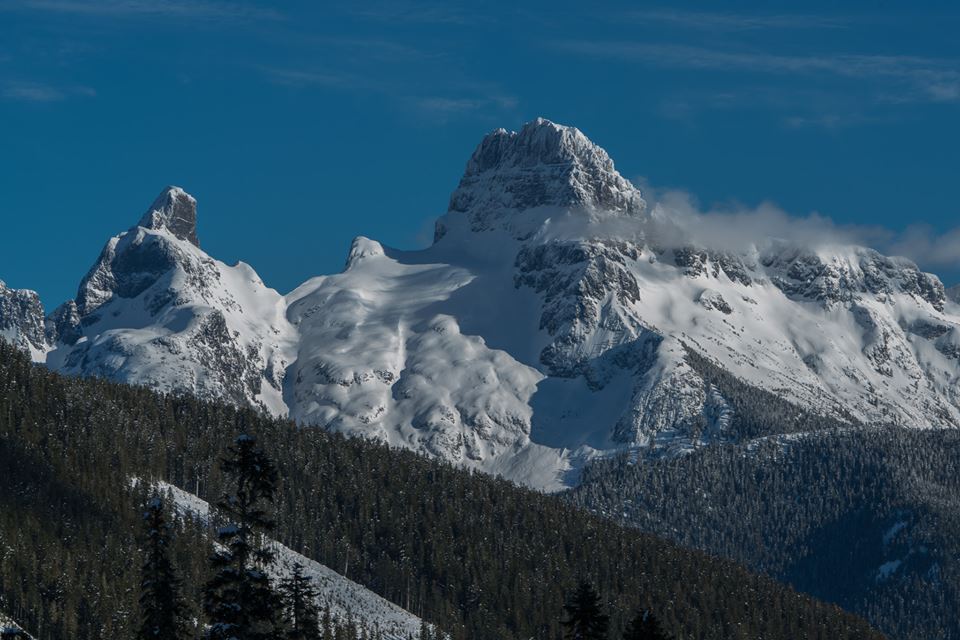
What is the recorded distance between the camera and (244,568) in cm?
7075

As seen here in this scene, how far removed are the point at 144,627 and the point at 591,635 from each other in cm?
2012

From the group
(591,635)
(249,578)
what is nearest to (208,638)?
(249,578)

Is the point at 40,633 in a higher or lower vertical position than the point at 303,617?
higher

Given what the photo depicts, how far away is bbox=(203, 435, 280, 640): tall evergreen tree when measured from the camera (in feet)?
228

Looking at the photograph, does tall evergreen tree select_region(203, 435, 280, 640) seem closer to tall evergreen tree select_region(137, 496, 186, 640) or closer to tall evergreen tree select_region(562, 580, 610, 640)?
tall evergreen tree select_region(137, 496, 186, 640)

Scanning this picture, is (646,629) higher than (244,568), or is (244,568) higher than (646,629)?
(244,568)

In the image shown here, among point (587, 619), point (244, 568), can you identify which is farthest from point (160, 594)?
point (587, 619)

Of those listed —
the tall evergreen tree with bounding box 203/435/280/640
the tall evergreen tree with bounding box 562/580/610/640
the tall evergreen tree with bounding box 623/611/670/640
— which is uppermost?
the tall evergreen tree with bounding box 203/435/280/640

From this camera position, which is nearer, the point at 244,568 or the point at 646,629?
the point at 244,568

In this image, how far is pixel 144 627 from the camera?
7756 centimetres

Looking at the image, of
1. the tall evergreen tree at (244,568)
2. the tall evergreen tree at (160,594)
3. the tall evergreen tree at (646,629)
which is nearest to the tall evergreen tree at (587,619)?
the tall evergreen tree at (646,629)

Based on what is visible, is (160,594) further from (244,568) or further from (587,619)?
(587,619)

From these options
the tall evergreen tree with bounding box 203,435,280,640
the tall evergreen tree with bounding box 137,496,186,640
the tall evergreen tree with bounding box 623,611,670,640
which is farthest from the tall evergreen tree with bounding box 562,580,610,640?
the tall evergreen tree with bounding box 137,496,186,640

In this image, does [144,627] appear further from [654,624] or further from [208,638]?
[654,624]
